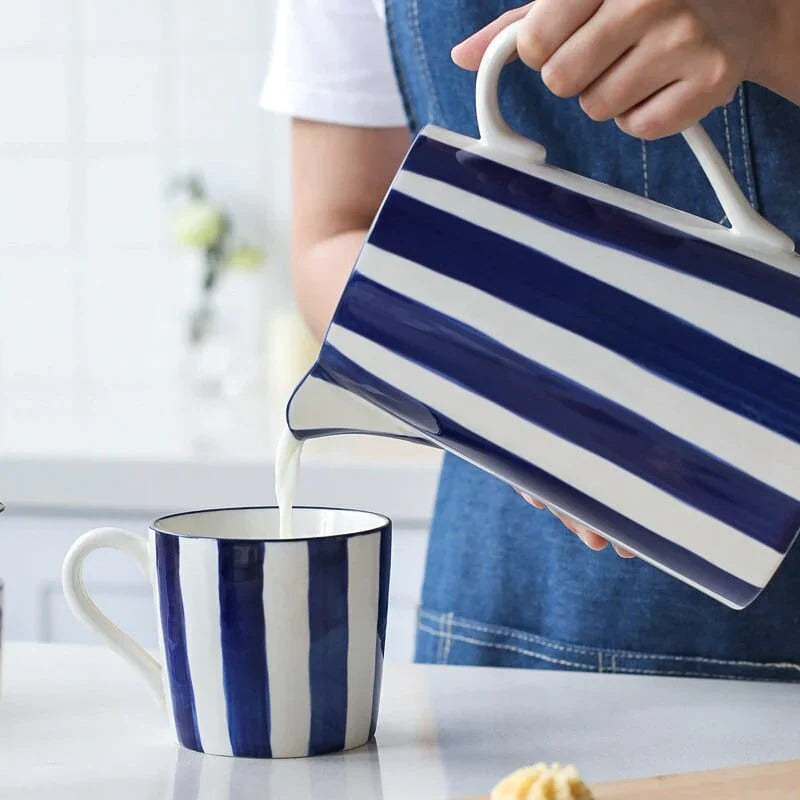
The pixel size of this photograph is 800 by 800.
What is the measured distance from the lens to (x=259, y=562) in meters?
0.49

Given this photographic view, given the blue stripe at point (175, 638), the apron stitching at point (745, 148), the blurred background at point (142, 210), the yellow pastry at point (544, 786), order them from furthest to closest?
the blurred background at point (142, 210), the apron stitching at point (745, 148), the blue stripe at point (175, 638), the yellow pastry at point (544, 786)

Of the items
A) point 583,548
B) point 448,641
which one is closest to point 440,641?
point 448,641

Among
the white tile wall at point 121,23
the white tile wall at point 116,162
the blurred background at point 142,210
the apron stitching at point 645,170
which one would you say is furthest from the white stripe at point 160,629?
the white tile wall at point 121,23

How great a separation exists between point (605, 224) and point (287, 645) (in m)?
0.20

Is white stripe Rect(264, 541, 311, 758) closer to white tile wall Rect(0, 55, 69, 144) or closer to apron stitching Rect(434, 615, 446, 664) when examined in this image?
apron stitching Rect(434, 615, 446, 664)

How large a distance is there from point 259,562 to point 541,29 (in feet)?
0.72

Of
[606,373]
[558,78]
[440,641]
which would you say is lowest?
[440,641]

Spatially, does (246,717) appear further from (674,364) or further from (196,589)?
(674,364)

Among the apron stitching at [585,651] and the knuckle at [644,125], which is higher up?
the knuckle at [644,125]

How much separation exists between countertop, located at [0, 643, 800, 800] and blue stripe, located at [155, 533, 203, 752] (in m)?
0.01

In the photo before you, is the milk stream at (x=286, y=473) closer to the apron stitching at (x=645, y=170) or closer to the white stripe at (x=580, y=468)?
the white stripe at (x=580, y=468)

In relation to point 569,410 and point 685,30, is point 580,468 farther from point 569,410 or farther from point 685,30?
point 685,30

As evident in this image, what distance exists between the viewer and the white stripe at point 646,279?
0.45m

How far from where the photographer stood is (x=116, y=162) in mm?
1850
